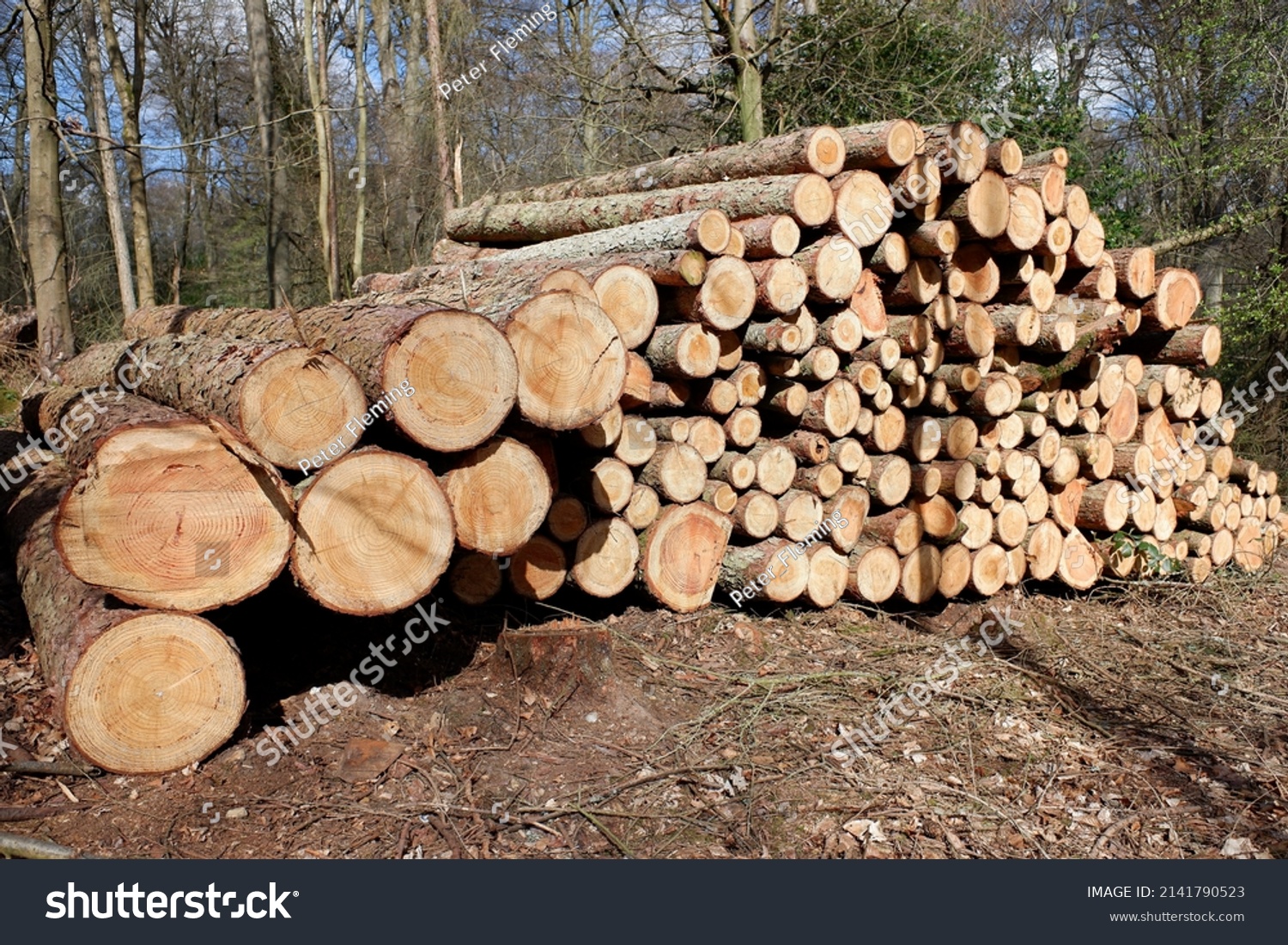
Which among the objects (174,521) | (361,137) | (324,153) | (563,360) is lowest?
(174,521)

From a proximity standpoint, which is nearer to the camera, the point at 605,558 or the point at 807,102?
the point at 605,558

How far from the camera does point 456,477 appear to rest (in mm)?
3812

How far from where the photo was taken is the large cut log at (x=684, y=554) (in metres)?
4.73

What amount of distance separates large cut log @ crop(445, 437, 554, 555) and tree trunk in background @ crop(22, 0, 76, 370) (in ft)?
24.7

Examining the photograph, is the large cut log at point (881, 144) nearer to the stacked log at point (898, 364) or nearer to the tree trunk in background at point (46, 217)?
the stacked log at point (898, 364)

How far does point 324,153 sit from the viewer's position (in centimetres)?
1510

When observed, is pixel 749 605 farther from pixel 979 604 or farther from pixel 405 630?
pixel 405 630

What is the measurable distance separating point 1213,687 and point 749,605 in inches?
87.8

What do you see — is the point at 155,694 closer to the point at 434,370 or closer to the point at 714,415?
the point at 434,370

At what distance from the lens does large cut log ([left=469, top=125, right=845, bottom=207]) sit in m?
5.03

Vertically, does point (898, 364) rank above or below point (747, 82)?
below

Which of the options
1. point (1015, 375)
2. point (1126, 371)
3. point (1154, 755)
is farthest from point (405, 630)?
point (1126, 371)

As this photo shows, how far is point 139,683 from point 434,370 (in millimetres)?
1469

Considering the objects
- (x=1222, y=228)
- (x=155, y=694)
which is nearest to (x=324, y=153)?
(x=1222, y=228)
